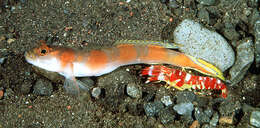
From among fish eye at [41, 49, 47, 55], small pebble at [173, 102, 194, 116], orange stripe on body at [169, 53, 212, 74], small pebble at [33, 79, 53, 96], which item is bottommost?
small pebble at [173, 102, 194, 116]

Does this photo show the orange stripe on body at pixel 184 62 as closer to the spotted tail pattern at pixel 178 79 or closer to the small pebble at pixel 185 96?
the spotted tail pattern at pixel 178 79

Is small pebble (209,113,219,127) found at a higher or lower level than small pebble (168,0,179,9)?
lower

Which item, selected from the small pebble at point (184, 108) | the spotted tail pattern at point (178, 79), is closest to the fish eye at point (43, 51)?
the spotted tail pattern at point (178, 79)

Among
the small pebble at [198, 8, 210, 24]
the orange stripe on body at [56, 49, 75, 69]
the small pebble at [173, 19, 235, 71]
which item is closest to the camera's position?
the orange stripe on body at [56, 49, 75, 69]

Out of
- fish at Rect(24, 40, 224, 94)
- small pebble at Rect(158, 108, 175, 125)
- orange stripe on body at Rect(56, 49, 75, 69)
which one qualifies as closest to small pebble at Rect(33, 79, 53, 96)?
fish at Rect(24, 40, 224, 94)

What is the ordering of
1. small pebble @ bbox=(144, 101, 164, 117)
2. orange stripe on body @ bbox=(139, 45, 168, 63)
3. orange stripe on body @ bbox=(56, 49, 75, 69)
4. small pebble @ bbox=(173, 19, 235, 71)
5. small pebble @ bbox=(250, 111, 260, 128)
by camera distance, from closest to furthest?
small pebble @ bbox=(250, 111, 260, 128)
orange stripe on body @ bbox=(56, 49, 75, 69)
small pebble @ bbox=(144, 101, 164, 117)
orange stripe on body @ bbox=(139, 45, 168, 63)
small pebble @ bbox=(173, 19, 235, 71)

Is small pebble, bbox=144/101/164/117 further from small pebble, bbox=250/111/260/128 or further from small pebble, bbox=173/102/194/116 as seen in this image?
small pebble, bbox=250/111/260/128
